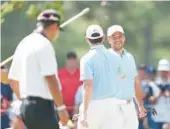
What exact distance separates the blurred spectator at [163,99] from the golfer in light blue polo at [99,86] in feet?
17.1

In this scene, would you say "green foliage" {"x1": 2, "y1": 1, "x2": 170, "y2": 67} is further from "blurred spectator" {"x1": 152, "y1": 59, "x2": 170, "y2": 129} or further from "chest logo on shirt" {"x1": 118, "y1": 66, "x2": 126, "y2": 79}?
"chest logo on shirt" {"x1": 118, "y1": 66, "x2": 126, "y2": 79}

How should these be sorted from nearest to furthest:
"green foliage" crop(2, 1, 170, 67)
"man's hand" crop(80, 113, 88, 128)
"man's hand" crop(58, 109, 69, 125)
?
1. "man's hand" crop(58, 109, 69, 125)
2. "man's hand" crop(80, 113, 88, 128)
3. "green foliage" crop(2, 1, 170, 67)

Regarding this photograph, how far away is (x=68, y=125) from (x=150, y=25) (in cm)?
1595

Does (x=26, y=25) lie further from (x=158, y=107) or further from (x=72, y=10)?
(x=158, y=107)

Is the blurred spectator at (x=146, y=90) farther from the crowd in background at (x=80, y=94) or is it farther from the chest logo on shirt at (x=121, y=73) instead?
the chest logo on shirt at (x=121, y=73)

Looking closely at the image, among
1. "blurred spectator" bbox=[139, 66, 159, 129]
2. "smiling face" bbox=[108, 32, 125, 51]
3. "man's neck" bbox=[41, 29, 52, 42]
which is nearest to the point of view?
"man's neck" bbox=[41, 29, 52, 42]

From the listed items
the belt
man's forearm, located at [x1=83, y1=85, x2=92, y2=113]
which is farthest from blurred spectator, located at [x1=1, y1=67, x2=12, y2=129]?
man's forearm, located at [x1=83, y1=85, x2=92, y2=113]

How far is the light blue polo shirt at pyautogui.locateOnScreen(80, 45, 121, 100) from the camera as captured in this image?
11.3 metres

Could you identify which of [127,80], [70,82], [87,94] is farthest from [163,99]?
[87,94]

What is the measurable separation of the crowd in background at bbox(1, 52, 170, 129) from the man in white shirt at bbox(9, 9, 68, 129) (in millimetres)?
6372

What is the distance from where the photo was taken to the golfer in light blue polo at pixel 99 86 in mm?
11273

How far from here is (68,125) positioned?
10039 mm

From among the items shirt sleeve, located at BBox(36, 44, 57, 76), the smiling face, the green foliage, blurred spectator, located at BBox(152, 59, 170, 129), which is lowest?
blurred spectator, located at BBox(152, 59, 170, 129)

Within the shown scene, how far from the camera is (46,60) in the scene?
9.64 metres
